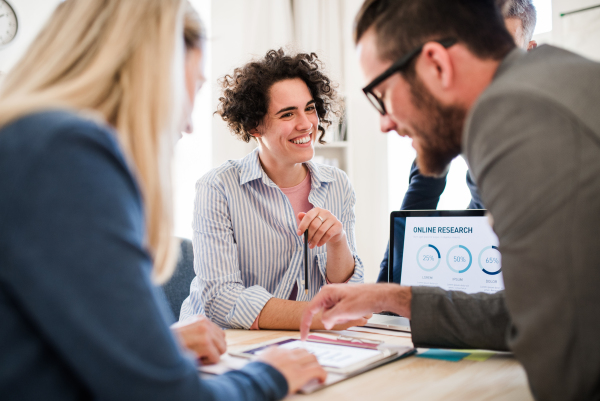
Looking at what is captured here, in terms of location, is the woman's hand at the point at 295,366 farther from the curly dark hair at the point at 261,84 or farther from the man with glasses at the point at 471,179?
the curly dark hair at the point at 261,84

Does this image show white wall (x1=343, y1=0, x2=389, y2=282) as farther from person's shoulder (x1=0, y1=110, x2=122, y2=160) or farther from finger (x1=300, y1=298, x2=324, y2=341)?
person's shoulder (x1=0, y1=110, x2=122, y2=160)

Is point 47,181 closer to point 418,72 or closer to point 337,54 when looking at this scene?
point 418,72

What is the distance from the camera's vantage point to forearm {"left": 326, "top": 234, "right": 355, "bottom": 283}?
160 centimetres

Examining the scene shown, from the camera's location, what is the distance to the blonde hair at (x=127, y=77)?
63 cm

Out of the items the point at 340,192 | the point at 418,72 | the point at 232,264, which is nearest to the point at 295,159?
the point at 340,192

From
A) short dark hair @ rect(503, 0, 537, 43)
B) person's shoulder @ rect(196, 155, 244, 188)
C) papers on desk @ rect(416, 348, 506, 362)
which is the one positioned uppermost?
short dark hair @ rect(503, 0, 537, 43)

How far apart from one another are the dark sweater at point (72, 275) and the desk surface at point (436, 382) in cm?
34

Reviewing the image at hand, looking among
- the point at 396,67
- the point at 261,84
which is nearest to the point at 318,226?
the point at 396,67

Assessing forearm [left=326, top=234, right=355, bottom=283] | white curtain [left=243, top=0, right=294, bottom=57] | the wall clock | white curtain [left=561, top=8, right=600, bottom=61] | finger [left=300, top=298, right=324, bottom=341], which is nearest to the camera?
finger [left=300, top=298, right=324, bottom=341]

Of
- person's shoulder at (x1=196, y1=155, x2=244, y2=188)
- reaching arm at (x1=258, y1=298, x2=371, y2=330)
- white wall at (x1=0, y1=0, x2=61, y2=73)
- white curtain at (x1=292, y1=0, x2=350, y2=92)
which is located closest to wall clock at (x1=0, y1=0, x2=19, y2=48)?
white wall at (x1=0, y1=0, x2=61, y2=73)

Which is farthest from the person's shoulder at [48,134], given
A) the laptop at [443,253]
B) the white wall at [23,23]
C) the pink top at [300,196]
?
the white wall at [23,23]

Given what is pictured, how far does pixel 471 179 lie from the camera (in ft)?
5.38

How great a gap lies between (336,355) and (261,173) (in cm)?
90

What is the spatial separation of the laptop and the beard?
1.45 feet
